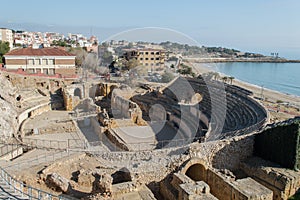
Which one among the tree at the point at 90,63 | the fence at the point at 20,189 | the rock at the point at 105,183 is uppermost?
the tree at the point at 90,63

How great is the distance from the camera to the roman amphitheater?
1333 cm

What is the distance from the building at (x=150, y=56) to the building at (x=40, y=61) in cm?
2681

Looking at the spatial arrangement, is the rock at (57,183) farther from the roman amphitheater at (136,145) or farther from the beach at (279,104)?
the beach at (279,104)

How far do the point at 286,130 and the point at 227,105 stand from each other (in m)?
11.8

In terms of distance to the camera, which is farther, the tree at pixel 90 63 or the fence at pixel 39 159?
the tree at pixel 90 63

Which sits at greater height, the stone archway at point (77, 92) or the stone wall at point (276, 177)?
the stone archway at point (77, 92)

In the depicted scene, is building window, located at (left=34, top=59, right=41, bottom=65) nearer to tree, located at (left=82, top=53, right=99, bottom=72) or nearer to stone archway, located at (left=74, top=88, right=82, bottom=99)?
stone archway, located at (left=74, top=88, right=82, bottom=99)

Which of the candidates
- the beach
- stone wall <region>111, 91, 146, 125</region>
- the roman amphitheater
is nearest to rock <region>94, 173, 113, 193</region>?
the roman amphitheater

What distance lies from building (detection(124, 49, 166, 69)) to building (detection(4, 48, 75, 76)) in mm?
26809

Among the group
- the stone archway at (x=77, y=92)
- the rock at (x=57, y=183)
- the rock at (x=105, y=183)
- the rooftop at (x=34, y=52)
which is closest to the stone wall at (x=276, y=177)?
the rock at (x=105, y=183)

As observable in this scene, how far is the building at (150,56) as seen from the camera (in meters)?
70.9

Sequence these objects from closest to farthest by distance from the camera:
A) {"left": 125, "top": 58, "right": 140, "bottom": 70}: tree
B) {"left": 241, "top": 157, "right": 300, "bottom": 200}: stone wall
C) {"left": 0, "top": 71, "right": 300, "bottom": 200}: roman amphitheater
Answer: {"left": 0, "top": 71, "right": 300, "bottom": 200}: roman amphitheater, {"left": 241, "top": 157, "right": 300, "bottom": 200}: stone wall, {"left": 125, "top": 58, "right": 140, "bottom": 70}: tree

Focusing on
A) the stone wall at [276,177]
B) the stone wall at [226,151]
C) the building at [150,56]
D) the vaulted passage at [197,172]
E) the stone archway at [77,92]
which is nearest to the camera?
the stone wall at [276,177]

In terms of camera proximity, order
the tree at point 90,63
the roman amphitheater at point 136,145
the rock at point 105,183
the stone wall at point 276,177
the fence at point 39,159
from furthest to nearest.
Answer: the tree at point 90,63, the stone wall at point 276,177, the fence at point 39,159, the roman amphitheater at point 136,145, the rock at point 105,183
